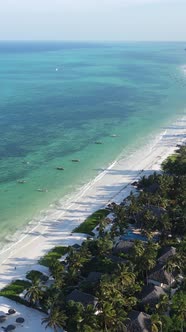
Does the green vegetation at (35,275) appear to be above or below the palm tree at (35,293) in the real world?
below

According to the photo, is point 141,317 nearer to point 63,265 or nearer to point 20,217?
point 63,265

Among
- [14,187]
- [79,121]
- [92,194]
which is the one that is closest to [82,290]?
[92,194]

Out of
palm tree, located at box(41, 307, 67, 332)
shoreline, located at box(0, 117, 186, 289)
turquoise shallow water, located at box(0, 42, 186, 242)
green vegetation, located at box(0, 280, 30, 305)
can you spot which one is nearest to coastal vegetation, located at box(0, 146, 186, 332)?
palm tree, located at box(41, 307, 67, 332)

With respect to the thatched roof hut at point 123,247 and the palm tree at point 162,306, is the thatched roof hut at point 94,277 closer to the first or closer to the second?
the thatched roof hut at point 123,247

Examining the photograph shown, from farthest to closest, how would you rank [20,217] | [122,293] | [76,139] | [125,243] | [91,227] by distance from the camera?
[76,139]
[20,217]
[91,227]
[125,243]
[122,293]

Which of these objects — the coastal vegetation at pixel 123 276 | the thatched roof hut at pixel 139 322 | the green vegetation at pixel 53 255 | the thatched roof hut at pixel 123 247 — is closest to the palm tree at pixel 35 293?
the coastal vegetation at pixel 123 276

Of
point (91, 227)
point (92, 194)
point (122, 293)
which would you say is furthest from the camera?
point (92, 194)

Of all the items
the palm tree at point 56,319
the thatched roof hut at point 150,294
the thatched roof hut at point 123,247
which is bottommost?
the thatched roof hut at point 150,294

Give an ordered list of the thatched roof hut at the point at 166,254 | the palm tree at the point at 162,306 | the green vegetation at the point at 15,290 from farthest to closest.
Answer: the thatched roof hut at the point at 166,254 < the green vegetation at the point at 15,290 < the palm tree at the point at 162,306
